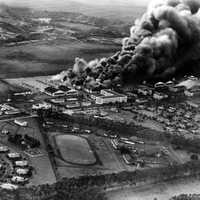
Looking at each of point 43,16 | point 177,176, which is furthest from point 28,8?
point 177,176

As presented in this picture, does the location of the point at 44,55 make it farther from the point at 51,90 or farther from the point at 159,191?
the point at 159,191

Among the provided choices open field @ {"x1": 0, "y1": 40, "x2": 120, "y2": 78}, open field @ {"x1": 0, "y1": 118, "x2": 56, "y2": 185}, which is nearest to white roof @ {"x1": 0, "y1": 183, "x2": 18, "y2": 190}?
open field @ {"x1": 0, "y1": 118, "x2": 56, "y2": 185}

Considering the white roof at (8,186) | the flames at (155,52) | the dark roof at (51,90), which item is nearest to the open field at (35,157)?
the white roof at (8,186)

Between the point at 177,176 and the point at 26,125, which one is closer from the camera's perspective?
the point at 177,176

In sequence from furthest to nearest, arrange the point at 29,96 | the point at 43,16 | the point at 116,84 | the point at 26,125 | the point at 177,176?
the point at 43,16 < the point at 116,84 < the point at 29,96 < the point at 26,125 < the point at 177,176

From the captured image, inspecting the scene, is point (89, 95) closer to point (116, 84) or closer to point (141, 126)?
point (116, 84)

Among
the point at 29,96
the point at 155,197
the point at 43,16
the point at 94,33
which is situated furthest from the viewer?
the point at 43,16

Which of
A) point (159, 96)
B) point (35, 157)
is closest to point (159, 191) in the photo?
point (35, 157)
